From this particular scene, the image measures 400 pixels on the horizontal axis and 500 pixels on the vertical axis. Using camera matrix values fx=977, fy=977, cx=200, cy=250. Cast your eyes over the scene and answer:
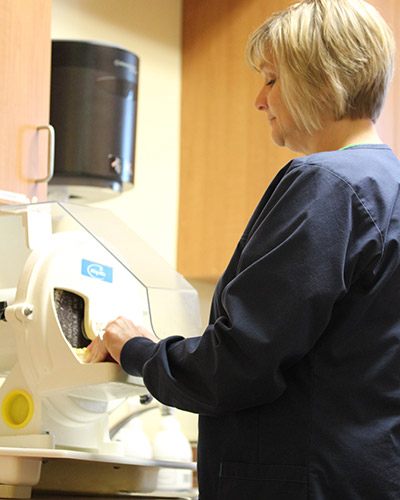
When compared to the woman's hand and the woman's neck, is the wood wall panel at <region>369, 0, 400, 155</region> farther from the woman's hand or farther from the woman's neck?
the woman's hand

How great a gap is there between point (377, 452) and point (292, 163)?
0.39 metres

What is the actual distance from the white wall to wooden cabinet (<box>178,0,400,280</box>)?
32 mm

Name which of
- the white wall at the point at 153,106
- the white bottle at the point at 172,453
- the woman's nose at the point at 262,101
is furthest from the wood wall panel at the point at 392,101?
the woman's nose at the point at 262,101

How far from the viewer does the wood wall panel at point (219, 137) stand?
115 inches

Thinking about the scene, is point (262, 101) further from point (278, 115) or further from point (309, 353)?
point (309, 353)

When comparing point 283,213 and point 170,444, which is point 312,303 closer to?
point 283,213

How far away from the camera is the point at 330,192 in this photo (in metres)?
1.25

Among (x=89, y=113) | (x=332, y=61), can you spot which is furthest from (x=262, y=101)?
(x=89, y=113)

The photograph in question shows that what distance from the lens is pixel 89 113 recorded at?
240cm

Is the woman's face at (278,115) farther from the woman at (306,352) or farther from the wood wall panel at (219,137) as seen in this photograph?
the wood wall panel at (219,137)

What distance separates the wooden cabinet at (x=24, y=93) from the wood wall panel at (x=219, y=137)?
93cm

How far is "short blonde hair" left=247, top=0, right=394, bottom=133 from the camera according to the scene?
1365mm

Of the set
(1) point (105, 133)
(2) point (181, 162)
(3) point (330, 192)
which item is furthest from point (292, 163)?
(2) point (181, 162)

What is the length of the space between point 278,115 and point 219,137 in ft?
5.23
